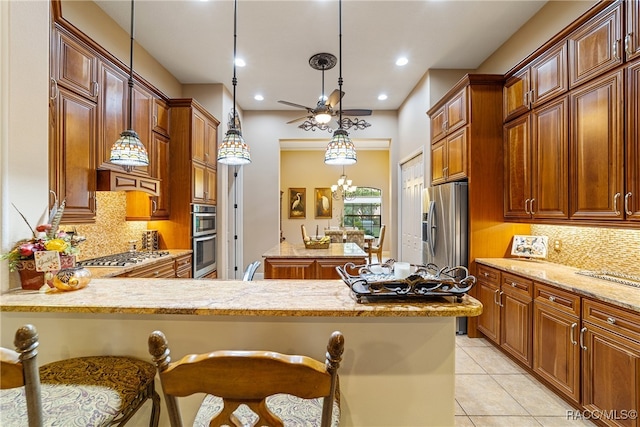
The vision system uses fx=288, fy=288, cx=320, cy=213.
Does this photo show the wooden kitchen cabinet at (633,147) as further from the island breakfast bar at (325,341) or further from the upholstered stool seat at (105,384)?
the upholstered stool seat at (105,384)

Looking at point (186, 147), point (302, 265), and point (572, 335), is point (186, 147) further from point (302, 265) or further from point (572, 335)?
point (572, 335)

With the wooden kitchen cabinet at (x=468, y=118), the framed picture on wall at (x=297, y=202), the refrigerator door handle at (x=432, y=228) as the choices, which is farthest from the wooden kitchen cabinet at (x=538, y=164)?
the framed picture on wall at (x=297, y=202)

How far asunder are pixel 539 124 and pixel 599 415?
7.58 ft

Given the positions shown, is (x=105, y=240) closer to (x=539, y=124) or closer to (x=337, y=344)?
(x=337, y=344)

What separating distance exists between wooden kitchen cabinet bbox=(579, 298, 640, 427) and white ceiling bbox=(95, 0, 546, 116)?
9.96ft

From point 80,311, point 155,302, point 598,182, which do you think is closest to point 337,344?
point 155,302

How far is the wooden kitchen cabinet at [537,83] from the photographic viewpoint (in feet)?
8.10

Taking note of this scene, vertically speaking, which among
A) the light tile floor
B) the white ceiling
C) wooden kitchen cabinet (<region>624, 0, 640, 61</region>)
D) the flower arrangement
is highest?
the white ceiling

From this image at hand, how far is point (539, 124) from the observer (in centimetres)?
271

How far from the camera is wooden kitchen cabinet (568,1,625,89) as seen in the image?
200 centimetres

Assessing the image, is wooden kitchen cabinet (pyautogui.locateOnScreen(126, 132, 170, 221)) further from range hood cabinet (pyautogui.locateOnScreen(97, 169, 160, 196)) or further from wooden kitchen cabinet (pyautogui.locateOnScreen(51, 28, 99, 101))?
wooden kitchen cabinet (pyautogui.locateOnScreen(51, 28, 99, 101))

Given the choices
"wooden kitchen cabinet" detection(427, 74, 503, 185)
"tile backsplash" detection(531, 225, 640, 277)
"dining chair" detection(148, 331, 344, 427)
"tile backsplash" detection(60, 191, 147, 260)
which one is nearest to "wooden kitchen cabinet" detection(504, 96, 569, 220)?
"wooden kitchen cabinet" detection(427, 74, 503, 185)

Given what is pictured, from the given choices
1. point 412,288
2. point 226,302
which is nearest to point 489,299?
point 412,288

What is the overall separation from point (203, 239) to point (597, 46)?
14.6 ft
